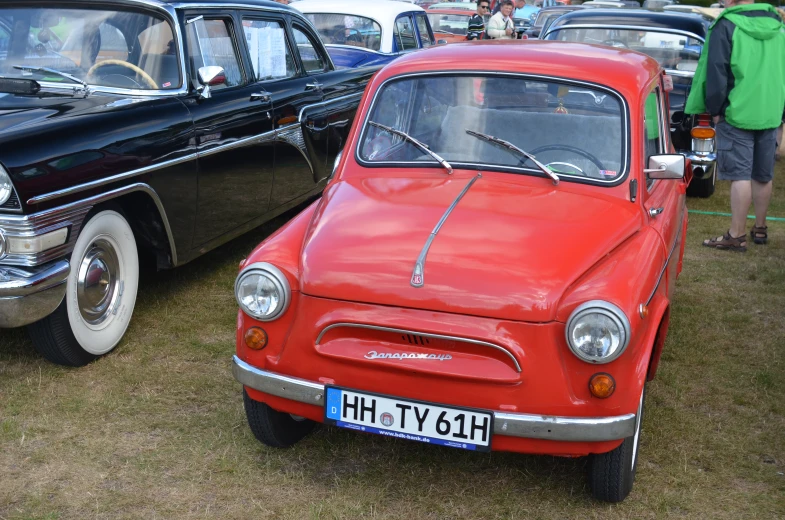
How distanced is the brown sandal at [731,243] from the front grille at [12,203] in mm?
5195

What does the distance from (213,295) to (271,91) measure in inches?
56.7

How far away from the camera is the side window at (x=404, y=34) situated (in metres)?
10.1

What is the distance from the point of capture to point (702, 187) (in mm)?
8766

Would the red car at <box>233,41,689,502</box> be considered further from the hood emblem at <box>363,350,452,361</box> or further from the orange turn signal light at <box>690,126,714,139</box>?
the orange turn signal light at <box>690,126,714,139</box>

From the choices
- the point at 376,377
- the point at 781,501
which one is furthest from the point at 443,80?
the point at 781,501

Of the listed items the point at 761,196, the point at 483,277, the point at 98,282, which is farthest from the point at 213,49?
the point at 761,196

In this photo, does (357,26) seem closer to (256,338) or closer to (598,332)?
(256,338)

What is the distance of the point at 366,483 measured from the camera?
11.4 ft

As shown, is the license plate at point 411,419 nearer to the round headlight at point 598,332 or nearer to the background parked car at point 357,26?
the round headlight at point 598,332

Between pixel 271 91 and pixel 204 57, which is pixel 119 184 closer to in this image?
pixel 204 57

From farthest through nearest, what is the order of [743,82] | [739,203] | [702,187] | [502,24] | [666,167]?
[502,24] < [702,187] < [739,203] < [743,82] < [666,167]

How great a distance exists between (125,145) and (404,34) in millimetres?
6403

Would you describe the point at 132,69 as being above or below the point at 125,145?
above

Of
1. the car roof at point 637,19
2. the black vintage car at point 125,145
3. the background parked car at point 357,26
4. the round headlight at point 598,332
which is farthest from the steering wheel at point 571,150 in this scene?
the background parked car at point 357,26
